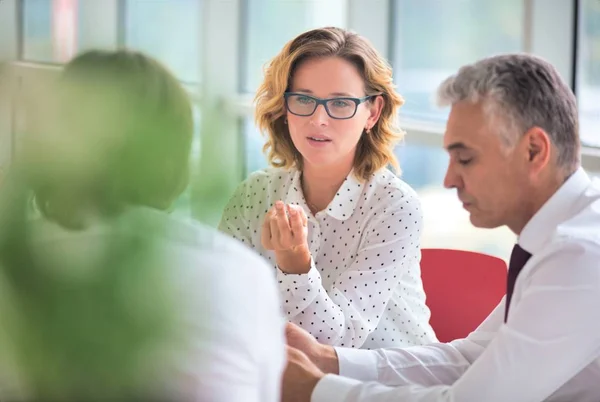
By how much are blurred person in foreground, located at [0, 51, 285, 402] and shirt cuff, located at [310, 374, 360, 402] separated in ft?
2.82

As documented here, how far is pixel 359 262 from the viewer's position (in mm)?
1976

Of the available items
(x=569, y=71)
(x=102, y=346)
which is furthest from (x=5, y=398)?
(x=569, y=71)

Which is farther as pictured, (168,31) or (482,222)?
(482,222)

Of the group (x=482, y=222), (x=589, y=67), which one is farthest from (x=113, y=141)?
(x=589, y=67)

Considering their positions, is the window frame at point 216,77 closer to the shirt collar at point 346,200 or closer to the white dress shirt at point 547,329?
the white dress shirt at point 547,329

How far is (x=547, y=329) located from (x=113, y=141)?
0.99 metres

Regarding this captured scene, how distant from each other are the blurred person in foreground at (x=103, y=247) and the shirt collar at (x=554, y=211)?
97 centimetres

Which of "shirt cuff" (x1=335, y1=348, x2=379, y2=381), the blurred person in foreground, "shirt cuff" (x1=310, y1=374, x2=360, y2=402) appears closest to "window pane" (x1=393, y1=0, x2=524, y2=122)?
"shirt cuff" (x1=335, y1=348, x2=379, y2=381)

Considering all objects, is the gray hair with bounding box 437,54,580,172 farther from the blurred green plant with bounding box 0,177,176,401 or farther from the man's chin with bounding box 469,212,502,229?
the blurred green plant with bounding box 0,177,176,401

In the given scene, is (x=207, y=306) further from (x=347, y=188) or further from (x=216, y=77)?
(x=347, y=188)

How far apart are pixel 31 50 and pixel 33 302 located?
161mm

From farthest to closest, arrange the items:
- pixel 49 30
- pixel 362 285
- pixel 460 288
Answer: pixel 460 288
pixel 362 285
pixel 49 30

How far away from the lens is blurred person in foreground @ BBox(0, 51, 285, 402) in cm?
47

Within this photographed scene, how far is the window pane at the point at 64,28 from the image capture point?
0.42 meters
